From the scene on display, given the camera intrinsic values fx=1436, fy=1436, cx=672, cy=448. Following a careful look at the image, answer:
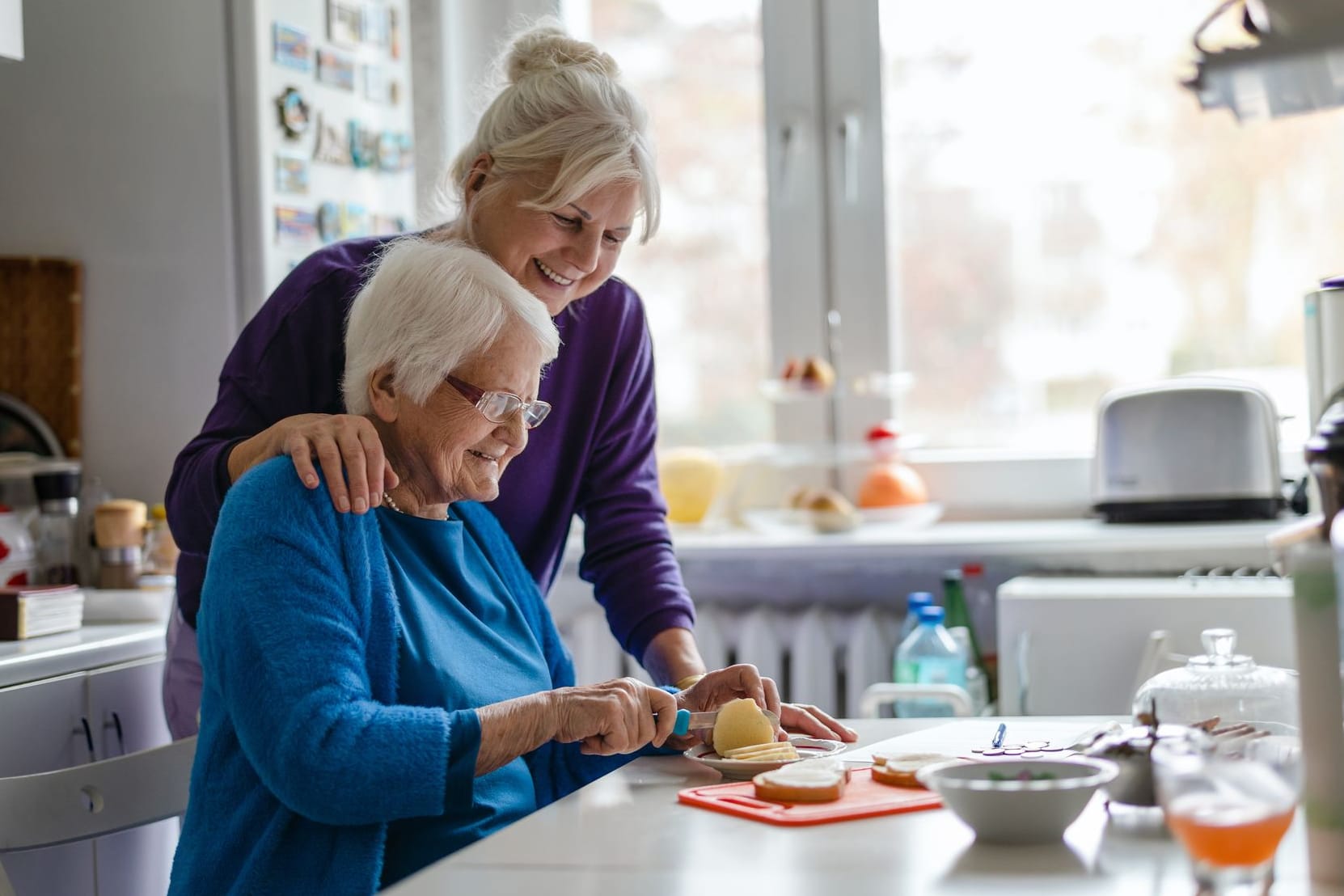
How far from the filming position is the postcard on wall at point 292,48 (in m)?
2.54

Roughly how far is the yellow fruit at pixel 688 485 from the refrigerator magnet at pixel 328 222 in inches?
30.3

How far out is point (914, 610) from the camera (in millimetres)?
2441

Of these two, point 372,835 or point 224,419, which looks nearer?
point 372,835

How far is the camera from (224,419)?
1709 mm

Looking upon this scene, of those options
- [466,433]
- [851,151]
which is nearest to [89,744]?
[466,433]

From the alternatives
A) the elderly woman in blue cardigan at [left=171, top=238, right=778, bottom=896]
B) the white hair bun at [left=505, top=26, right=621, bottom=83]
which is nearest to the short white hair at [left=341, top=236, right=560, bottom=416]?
the elderly woman in blue cardigan at [left=171, top=238, right=778, bottom=896]

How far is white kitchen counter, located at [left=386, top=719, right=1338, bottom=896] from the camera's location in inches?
38.3

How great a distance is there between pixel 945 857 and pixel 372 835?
1.81 feet

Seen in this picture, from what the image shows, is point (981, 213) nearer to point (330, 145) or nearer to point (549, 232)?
point (330, 145)

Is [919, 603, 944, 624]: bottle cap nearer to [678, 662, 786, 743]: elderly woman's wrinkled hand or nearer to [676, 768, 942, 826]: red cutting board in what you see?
[678, 662, 786, 743]: elderly woman's wrinkled hand

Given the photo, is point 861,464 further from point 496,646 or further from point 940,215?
point 496,646

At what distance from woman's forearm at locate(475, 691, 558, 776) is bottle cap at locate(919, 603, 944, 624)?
46.9 inches

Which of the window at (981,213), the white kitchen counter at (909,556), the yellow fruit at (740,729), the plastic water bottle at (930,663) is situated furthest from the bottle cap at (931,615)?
the yellow fruit at (740,729)

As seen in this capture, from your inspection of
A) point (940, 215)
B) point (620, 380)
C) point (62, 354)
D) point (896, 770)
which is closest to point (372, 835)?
point (896, 770)
